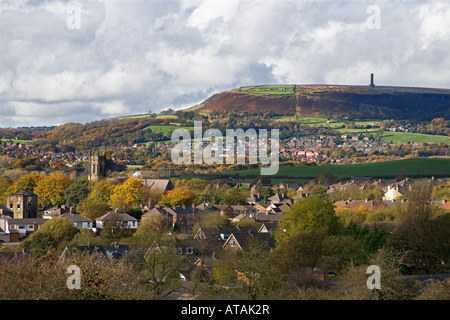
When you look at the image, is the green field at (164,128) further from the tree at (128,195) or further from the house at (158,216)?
the house at (158,216)

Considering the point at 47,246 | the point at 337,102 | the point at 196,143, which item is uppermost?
the point at 337,102

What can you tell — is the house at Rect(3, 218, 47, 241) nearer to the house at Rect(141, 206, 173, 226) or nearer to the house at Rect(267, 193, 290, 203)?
the house at Rect(141, 206, 173, 226)

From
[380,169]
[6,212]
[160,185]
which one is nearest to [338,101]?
[380,169]

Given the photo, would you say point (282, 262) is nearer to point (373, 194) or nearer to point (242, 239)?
point (242, 239)

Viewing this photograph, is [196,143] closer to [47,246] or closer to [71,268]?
[47,246]

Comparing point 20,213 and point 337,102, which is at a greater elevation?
point 337,102

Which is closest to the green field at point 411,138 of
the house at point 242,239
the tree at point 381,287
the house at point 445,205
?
the house at point 445,205

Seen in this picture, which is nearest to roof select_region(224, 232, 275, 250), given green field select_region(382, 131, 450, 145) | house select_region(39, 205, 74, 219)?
house select_region(39, 205, 74, 219)
